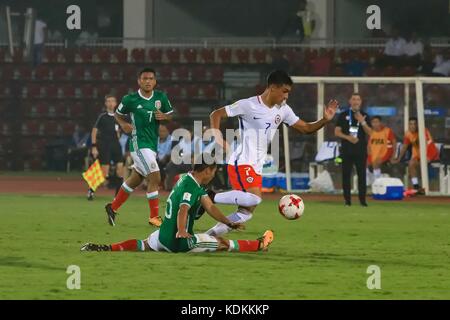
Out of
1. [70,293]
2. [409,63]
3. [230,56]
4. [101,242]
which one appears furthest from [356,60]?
[70,293]

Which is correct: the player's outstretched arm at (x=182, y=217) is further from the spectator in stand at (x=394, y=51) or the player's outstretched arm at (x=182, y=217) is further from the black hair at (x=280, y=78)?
the spectator in stand at (x=394, y=51)

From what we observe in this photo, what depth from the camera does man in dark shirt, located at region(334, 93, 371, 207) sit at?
78.0ft

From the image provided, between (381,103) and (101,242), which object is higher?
(381,103)

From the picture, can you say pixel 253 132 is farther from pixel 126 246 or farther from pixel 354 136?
pixel 354 136

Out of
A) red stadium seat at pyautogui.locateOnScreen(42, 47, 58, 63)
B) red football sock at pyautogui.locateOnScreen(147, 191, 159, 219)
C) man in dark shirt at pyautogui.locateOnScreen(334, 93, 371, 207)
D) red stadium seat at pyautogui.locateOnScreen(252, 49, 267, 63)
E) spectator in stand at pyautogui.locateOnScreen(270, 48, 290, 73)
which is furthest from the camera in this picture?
red stadium seat at pyautogui.locateOnScreen(42, 47, 58, 63)

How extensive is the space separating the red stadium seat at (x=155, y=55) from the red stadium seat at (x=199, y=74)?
1109 millimetres

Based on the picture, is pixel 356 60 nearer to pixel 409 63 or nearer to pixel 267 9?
pixel 409 63

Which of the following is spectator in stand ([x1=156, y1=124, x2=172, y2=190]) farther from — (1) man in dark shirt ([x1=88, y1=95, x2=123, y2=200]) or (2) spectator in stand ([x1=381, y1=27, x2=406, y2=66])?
(2) spectator in stand ([x1=381, y1=27, x2=406, y2=66])

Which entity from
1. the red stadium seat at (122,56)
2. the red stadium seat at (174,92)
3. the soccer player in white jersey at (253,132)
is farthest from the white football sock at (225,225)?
the red stadium seat at (122,56)

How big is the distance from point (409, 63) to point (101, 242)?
76.1 ft

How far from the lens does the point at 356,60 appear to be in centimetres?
3872

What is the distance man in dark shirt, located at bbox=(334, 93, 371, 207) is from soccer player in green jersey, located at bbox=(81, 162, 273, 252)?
9118 millimetres

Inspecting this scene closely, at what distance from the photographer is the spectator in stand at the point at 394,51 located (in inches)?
1516

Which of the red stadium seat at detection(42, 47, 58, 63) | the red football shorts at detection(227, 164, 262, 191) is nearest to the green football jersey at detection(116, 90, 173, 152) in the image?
the red football shorts at detection(227, 164, 262, 191)
